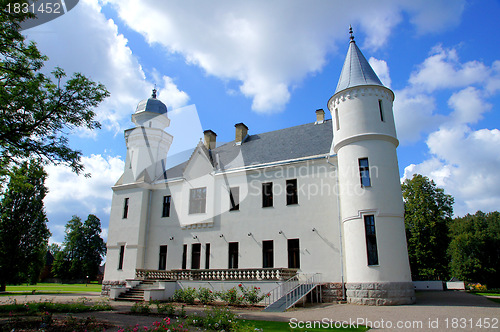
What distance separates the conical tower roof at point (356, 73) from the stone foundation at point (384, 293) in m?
11.0

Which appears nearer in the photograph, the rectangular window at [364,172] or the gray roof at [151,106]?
the rectangular window at [364,172]

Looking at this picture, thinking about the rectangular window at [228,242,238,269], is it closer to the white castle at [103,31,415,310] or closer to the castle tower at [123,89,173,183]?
the white castle at [103,31,415,310]

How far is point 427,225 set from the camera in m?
32.6

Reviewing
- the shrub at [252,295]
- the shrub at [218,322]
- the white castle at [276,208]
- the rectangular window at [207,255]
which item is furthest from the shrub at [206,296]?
the shrub at [218,322]

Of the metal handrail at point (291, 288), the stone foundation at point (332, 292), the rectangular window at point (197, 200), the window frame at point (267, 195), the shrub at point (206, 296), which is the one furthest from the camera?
the rectangular window at point (197, 200)

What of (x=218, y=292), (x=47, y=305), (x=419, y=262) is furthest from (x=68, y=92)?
(x=419, y=262)

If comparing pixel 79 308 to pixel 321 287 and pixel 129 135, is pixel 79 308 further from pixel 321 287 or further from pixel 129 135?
pixel 129 135

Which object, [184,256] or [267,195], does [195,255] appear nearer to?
[184,256]

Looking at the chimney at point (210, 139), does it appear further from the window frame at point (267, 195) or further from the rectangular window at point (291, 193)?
the rectangular window at point (291, 193)

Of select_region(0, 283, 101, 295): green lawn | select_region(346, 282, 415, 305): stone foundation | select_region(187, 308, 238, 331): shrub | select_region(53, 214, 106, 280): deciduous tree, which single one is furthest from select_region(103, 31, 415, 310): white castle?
select_region(53, 214, 106, 280): deciduous tree

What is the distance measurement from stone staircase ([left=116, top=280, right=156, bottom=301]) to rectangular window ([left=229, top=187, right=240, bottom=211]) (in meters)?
7.54

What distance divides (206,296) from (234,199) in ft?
22.7

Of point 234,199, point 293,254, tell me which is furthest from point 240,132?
point 293,254

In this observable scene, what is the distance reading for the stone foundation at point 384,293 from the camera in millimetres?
15297
